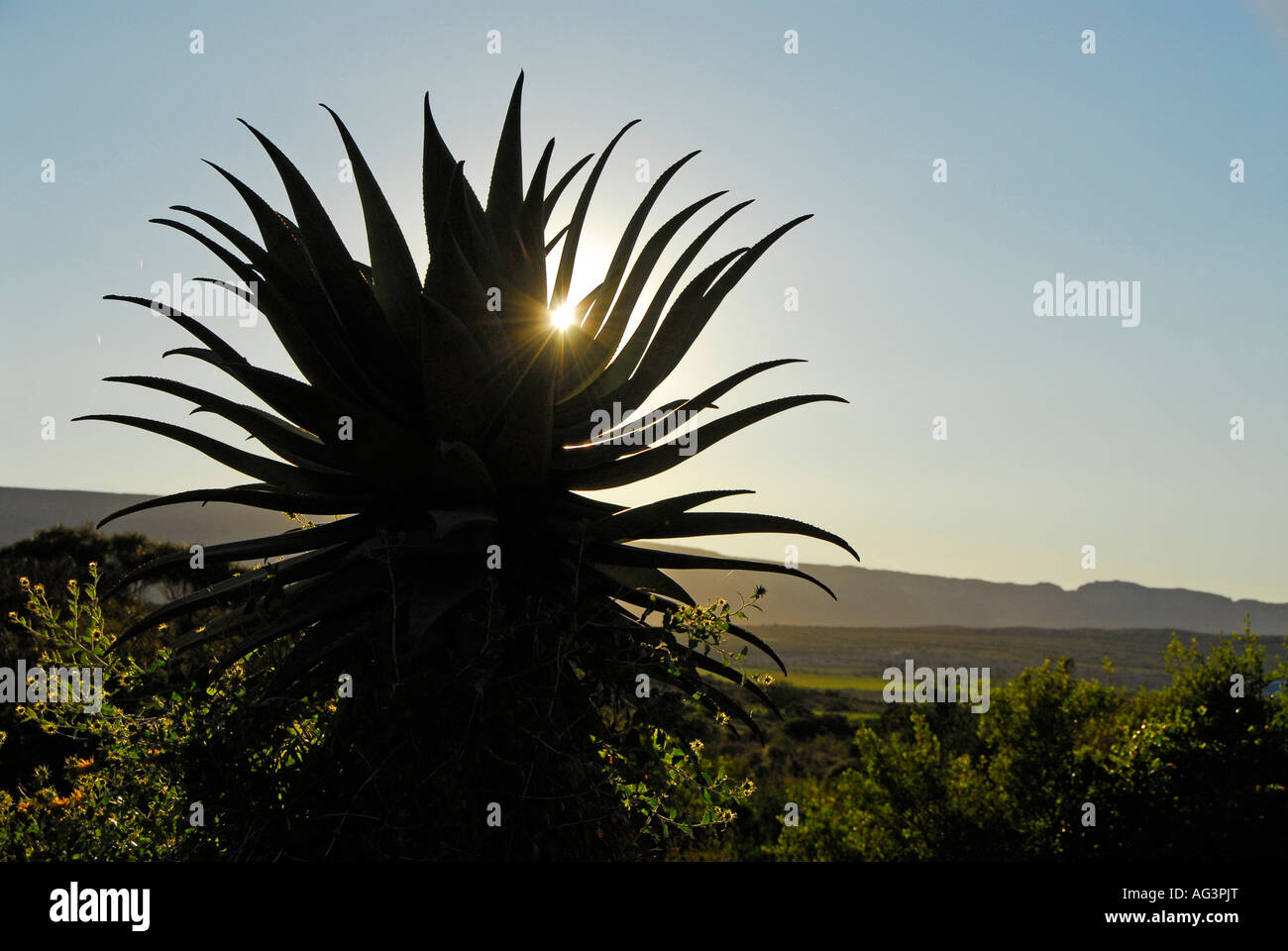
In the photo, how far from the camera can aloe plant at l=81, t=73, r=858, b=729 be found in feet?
11.2

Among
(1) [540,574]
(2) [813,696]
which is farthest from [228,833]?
(2) [813,696]

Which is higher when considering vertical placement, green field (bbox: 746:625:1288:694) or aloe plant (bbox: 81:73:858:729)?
aloe plant (bbox: 81:73:858:729)

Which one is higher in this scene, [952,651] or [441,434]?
[441,434]

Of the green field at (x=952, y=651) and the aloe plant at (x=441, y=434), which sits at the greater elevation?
the aloe plant at (x=441, y=434)

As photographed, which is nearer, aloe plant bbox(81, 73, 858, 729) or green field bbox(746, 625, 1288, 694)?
aloe plant bbox(81, 73, 858, 729)

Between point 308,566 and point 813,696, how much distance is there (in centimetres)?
7575

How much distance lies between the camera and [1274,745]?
18.1 meters

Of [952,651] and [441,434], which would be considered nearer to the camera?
[441,434]

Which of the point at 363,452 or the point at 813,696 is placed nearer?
the point at 363,452

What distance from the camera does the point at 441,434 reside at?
3.70 metres

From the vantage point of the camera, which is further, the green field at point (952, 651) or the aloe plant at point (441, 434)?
the green field at point (952, 651)

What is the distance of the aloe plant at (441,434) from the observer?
341 cm
